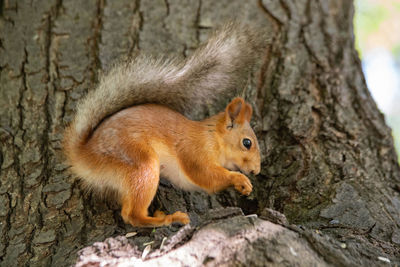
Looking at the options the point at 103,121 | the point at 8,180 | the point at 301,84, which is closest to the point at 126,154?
the point at 103,121

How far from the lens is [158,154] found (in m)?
1.65

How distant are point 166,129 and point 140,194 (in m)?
0.33

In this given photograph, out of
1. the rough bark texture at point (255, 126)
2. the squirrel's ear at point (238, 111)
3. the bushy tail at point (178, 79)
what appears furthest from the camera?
the squirrel's ear at point (238, 111)

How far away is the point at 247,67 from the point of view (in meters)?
1.82

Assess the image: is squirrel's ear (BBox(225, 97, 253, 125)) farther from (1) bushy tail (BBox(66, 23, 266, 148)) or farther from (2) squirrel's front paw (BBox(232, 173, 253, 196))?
(2) squirrel's front paw (BBox(232, 173, 253, 196))

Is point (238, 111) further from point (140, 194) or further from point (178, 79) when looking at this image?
point (140, 194)

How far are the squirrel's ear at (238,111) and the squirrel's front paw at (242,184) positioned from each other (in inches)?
10.6

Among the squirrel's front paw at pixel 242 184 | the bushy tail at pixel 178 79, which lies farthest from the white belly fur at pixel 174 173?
the bushy tail at pixel 178 79

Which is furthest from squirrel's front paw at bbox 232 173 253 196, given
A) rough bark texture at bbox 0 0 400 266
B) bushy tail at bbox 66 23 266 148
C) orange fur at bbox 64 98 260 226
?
bushy tail at bbox 66 23 266 148

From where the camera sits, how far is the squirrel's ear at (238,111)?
1787 millimetres

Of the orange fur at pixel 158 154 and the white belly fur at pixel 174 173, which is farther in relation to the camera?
the white belly fur at pixel 174 173

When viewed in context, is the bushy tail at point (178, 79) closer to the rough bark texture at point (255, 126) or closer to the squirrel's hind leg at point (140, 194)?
the rough bark texture at point (255, 126)

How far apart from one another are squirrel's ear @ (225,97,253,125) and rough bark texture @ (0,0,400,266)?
0.46 ft

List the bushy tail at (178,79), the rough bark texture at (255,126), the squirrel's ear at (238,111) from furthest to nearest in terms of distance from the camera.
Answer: the squirrel's ear at (238,111)
the bushy tail at (178,79)
the rough bark texture at (255,126)
